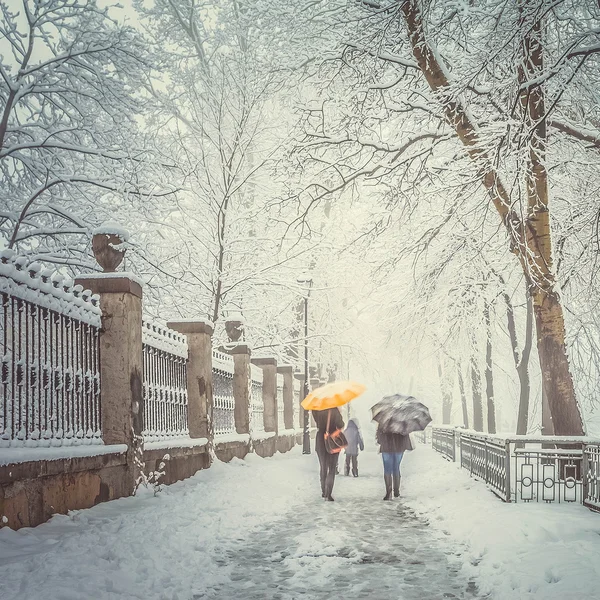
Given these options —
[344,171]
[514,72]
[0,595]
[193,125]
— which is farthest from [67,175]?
[0,595]

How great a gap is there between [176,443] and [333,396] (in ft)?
8.35

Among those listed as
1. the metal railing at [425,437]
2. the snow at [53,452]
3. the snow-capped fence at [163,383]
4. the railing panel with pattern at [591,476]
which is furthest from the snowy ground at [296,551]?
the metal railing at [425,437]

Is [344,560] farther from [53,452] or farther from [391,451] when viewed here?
[391,451]

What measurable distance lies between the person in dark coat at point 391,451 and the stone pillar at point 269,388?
30.5 ft

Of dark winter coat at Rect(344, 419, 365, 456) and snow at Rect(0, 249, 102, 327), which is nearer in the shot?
snow at Rect(0, 249, 102, 327)

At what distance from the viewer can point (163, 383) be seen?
409 inches

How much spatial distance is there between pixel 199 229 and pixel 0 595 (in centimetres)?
1585

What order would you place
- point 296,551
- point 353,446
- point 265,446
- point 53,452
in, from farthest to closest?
1. point 265,446
2. point 353,446
3. point 296,551
4. point 53,452

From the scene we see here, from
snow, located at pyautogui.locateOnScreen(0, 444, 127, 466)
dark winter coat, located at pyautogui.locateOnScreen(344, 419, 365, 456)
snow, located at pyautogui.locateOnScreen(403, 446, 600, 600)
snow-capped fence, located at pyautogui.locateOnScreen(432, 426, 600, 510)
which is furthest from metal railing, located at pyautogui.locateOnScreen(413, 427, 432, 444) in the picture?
snow, located at pyautogui.locateOnScreen(0, 444, 127, 466)

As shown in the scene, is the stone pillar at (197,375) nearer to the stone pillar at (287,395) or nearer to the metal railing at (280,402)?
the metal railing at (280,402)

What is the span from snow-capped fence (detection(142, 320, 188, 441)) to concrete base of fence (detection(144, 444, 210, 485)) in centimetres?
27

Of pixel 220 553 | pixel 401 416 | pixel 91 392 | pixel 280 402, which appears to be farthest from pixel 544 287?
pixel 280 402

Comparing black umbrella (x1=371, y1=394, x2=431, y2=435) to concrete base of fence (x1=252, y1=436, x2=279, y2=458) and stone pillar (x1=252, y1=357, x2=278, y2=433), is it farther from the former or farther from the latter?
stone pillar (x1=252, y1=357, x2=278, y2=433)

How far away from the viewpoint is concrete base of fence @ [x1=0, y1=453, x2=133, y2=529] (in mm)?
5469
